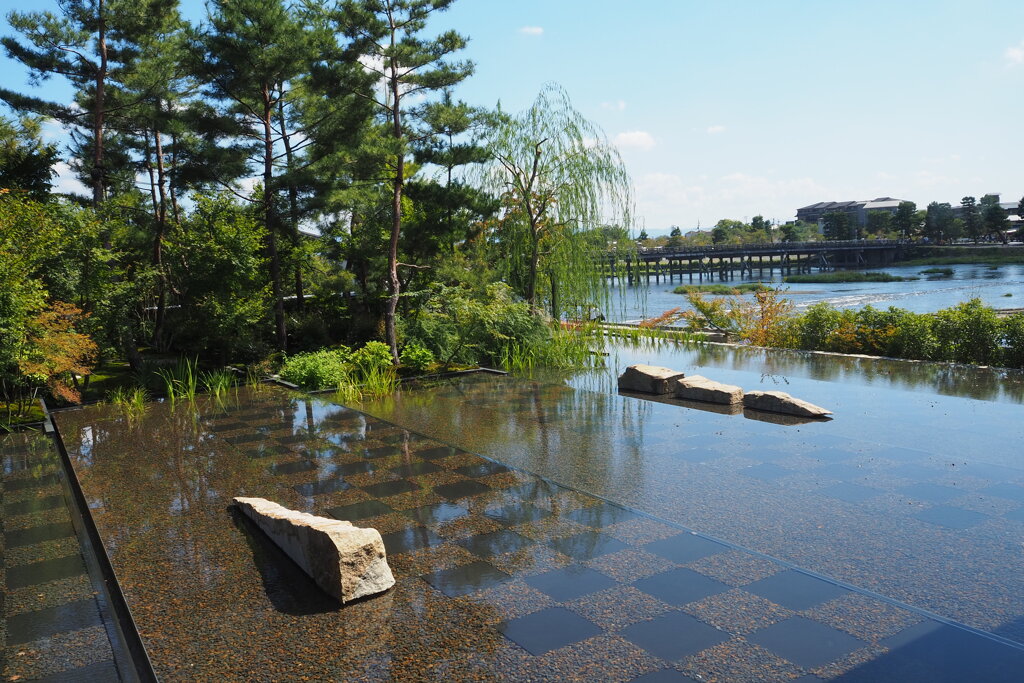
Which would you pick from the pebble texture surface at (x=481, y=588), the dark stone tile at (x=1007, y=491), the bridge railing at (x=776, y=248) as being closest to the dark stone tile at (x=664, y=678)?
the pebble texture surface at (x=481, y=588)

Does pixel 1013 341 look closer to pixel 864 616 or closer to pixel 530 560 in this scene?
pixel 864 616

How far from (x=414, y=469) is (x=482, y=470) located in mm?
491

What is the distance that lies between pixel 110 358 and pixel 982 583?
10437 millimetres

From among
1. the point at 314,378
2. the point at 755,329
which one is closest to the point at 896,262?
the point at 755,329

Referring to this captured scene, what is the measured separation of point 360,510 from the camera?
432cm

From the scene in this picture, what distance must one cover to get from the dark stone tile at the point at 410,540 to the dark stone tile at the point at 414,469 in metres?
1.07

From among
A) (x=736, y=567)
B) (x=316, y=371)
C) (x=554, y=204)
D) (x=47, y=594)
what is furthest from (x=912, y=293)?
(x=47, y=594)

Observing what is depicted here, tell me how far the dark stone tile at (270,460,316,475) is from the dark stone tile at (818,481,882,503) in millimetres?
3421

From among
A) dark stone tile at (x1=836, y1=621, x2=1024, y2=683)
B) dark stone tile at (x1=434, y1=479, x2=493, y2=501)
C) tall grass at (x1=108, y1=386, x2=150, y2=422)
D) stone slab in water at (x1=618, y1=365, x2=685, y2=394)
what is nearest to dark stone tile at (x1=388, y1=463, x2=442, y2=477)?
dark stone tile at (x1=434, y1=479, x2=493, y2=501)

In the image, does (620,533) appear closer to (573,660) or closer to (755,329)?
(573,660)

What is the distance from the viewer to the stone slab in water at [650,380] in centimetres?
779

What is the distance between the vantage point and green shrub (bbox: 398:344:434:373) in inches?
377

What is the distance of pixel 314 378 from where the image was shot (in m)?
8.80

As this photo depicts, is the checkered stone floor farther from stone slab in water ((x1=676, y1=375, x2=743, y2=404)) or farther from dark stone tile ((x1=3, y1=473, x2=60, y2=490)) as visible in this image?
stone slab in water ((x1=676, y1=375, x2=743, y2=404))
